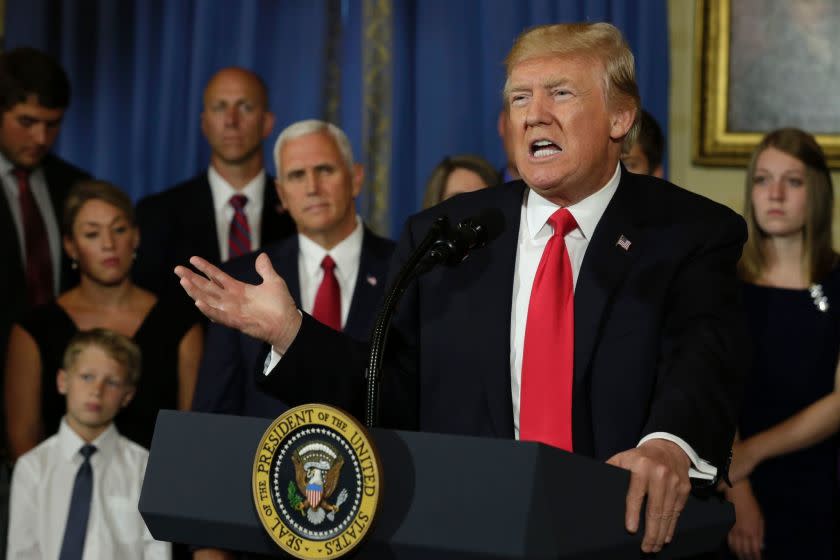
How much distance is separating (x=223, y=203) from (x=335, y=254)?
90cm

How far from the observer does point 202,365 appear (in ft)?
11.2

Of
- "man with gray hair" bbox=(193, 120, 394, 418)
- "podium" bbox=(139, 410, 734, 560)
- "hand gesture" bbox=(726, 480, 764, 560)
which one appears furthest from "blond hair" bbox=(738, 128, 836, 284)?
"podium" bbox=(139, 410, 734, 560)

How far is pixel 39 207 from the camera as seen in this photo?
14.1 ft

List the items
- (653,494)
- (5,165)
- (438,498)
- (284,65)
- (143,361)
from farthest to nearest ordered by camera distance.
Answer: (284,65) → (5,165) → (143,361) → (653,494) → (438,498)

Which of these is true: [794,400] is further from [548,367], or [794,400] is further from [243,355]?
[548,367]

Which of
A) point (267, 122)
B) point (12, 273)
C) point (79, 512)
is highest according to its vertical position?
point (267, 122)

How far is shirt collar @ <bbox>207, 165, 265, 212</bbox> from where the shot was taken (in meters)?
4.34

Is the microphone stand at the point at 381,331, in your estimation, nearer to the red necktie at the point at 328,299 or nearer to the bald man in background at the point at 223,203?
the red necktie at the point at 328,299

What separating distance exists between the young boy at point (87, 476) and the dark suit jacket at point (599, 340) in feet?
5.48

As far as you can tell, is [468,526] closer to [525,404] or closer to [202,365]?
[525,404]

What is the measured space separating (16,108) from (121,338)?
1031 mm

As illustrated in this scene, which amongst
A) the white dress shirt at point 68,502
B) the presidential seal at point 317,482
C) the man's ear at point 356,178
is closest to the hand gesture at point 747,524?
the man's ear at point 356,178

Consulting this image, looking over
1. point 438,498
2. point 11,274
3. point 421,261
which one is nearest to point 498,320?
point 421,261

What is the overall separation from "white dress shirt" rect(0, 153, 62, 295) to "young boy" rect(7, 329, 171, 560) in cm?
67
